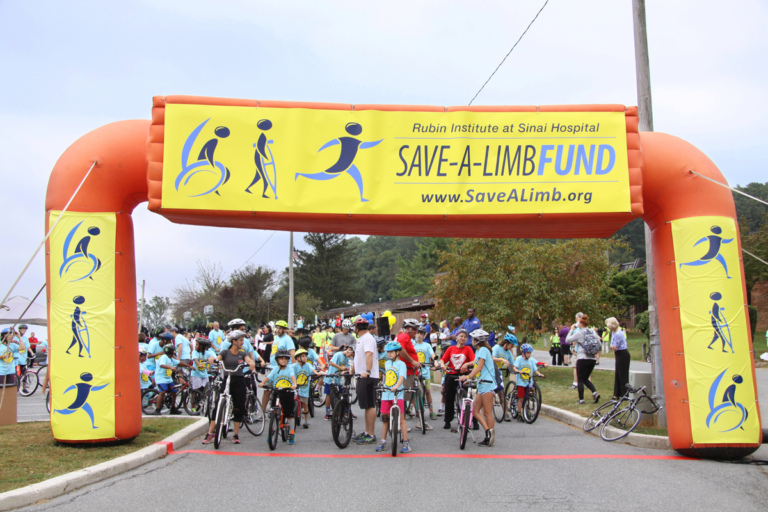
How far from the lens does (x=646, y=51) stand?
11.4 m

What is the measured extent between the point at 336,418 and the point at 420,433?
2235 millimetres

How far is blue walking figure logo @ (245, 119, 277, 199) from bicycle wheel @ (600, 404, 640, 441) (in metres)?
6.49

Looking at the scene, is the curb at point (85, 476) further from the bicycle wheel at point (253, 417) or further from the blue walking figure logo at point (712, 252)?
the blue walking figure logo at point (712, 252)

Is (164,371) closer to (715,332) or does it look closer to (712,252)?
(715,332)

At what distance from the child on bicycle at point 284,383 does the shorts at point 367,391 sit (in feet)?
3.62

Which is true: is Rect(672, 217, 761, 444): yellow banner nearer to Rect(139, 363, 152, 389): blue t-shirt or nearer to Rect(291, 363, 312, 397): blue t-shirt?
Rect(291, 363, 312, 397): blue t-shirt

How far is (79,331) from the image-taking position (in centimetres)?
916

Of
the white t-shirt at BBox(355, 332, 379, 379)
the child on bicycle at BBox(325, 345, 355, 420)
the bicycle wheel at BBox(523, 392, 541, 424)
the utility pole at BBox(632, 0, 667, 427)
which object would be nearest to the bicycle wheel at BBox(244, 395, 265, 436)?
the child on bicycle at BBox(325, 345, 355, 420)

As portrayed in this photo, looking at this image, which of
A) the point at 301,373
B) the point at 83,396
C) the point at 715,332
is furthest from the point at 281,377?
the point at 715,332

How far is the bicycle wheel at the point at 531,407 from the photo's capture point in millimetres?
12443

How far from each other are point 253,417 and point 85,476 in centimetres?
505

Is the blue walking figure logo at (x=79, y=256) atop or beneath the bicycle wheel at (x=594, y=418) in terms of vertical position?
atop

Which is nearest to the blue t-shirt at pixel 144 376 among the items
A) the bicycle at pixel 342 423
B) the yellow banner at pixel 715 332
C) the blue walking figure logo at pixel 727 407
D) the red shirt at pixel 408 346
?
the bicycle at pixel 342 423

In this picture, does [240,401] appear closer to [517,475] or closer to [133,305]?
[133,305]
